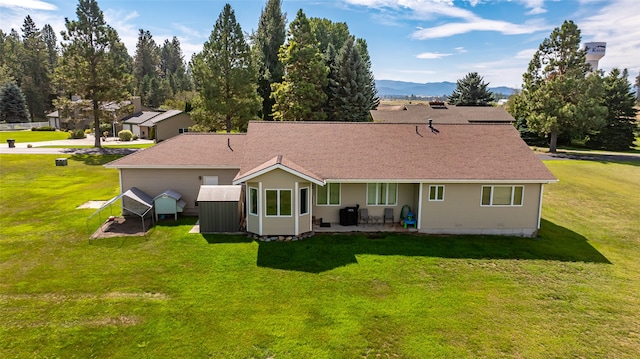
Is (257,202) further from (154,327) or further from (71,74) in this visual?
(71,74)

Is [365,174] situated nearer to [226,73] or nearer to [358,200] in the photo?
[358,200]

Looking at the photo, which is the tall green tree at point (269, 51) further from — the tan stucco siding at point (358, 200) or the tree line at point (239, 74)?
the tan stucco siding at point (358, 200)

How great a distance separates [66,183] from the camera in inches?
1100

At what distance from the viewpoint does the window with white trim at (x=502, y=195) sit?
18.1m

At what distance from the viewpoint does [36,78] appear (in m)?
84.9

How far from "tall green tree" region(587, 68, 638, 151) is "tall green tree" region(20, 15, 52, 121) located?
339 ft

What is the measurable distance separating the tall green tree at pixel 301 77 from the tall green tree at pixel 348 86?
10.6 feet

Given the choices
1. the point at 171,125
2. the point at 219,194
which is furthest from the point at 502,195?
the point at 171,125

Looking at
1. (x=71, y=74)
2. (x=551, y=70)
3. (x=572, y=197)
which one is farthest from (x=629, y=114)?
(x=71, y=74)

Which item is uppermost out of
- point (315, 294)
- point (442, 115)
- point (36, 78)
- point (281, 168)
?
point (36, 78)

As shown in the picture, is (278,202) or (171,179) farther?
(171,179)

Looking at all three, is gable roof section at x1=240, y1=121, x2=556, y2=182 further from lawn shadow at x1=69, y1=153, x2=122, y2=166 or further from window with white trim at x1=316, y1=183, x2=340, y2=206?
lawn shadow at x1=69, y1=153, x2=122, y2=166

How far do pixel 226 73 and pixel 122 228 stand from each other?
2620 cm

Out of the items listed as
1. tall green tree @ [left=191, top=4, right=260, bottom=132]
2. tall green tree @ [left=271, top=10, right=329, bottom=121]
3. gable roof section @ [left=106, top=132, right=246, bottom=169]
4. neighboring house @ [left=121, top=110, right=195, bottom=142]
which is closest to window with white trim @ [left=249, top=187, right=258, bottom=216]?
gable roof section @ [left=106, top=132, right=246, bottom=169]
